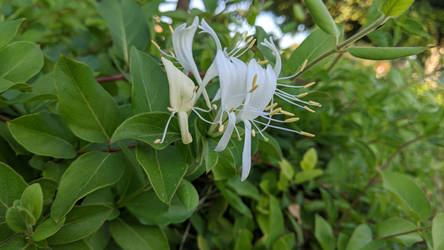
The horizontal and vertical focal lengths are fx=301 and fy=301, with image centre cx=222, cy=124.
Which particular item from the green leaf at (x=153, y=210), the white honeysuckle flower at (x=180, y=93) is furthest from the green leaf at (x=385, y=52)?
the green leaf at (x=153, y=210)

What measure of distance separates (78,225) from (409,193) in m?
0.64

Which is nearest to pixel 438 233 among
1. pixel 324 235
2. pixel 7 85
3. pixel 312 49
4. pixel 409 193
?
pixel 409 193

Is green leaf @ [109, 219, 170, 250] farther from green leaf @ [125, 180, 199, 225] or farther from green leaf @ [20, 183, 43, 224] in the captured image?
green leaf @ [20, 183, 43, 224]

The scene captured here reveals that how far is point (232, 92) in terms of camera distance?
38 centimetres

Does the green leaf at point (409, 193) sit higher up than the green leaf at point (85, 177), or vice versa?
the green leaf at point (85, 177)

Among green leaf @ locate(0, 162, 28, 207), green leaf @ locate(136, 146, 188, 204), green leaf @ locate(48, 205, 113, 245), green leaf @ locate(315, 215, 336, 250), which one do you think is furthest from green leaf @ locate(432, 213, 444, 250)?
green leaf @ locate(0, 162, 28, 207)

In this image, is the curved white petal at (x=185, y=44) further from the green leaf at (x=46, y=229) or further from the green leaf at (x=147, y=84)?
the green leaf at (x=46, y=229)

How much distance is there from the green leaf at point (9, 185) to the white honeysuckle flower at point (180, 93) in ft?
0.77

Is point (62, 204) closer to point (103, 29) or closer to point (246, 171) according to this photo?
point (246, 171)

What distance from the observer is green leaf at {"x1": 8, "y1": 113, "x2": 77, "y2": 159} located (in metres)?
0.45

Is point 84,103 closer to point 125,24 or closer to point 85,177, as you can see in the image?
point 85,177

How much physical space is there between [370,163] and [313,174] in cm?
21

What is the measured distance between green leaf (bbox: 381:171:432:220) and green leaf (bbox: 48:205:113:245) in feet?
1.83

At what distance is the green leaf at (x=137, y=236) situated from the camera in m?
0.50
